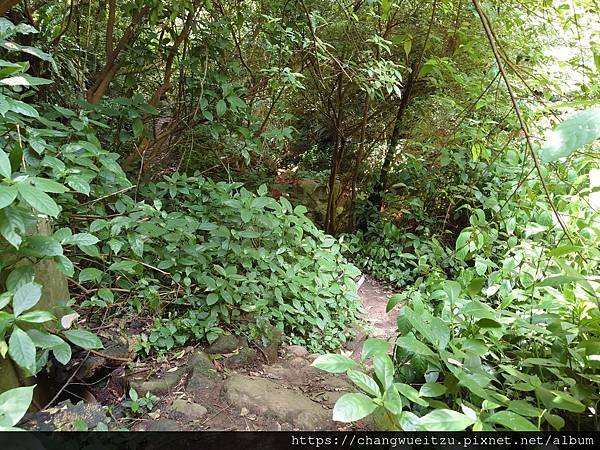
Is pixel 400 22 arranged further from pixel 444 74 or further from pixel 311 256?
pixel 311 256

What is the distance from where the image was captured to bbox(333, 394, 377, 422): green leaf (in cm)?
93

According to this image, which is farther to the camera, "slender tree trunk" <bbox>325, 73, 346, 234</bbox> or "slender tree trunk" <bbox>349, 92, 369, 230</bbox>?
"slender tree trunk" <bbox>325, 73, 346, 234</bbox>

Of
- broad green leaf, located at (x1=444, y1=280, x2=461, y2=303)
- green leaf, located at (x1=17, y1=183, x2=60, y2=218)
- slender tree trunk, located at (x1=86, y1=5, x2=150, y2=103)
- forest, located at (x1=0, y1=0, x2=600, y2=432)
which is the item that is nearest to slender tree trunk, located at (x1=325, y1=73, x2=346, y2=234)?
forest, located at (x1=0, y1=0, x2=600, y2=432)

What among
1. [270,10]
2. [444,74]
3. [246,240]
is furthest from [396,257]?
[270,10]

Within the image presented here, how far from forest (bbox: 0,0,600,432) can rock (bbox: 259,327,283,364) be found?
0.8 inches

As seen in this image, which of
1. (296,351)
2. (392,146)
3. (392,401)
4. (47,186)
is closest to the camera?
(392,401)

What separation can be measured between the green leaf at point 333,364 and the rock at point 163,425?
0.85 m

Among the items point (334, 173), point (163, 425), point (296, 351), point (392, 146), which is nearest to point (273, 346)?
point (296, 351)

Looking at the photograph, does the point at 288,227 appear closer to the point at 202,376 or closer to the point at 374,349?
the point at 202,376

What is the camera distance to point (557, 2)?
380cm

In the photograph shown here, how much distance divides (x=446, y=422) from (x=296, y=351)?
1.65 meters

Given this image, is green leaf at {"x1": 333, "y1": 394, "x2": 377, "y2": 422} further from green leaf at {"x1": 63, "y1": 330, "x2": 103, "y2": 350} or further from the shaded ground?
green leaf at {"x1": 63, "y1": 330, "x2": 103, "y2": 350}

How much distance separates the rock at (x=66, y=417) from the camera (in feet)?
4.62

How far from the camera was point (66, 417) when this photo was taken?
1.45m
